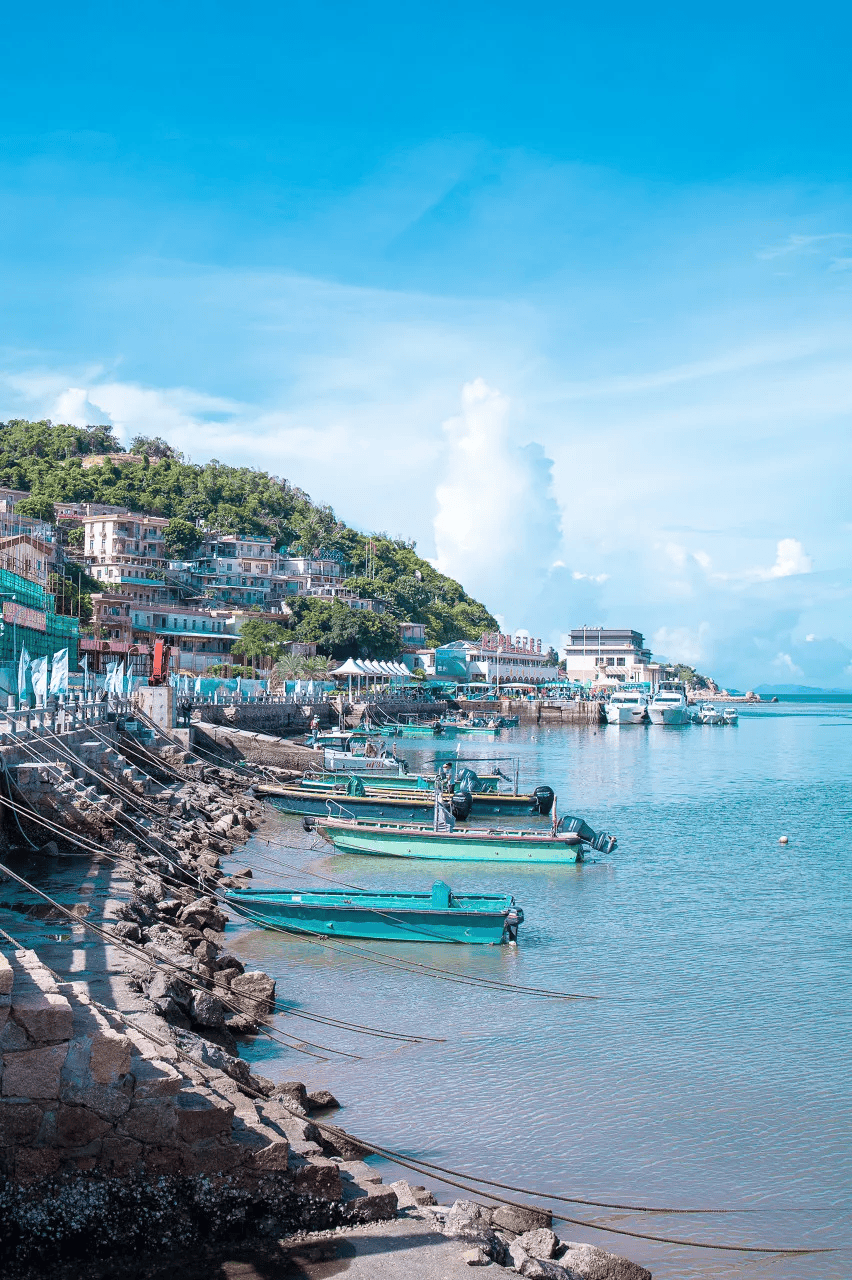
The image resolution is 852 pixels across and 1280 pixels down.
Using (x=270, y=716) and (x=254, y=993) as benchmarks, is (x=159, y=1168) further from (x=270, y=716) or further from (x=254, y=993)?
(x=270, y=716)

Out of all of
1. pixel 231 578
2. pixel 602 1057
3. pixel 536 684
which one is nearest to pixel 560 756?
pixel 231 578

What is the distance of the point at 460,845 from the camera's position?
3089 centimetres

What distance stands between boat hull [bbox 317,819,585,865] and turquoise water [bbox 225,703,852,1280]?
0.46 metres

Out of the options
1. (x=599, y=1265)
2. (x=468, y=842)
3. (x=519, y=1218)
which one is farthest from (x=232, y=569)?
(x=599, y=1265)

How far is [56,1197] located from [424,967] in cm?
1201

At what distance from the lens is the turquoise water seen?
12227 millimetres

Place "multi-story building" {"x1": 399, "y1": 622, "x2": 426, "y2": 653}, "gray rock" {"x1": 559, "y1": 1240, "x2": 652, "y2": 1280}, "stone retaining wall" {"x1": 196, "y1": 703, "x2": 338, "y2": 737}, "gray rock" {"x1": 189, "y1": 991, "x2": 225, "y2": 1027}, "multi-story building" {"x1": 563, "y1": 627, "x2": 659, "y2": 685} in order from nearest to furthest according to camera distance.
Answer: "gray rock" {"x1": 559, "y1": 1240, "x2": 652, "y2": 1280}
"gray rock" {"x1": 189, "y1": 991, "x2": 225, "y2": 1027}
"stone retaining wall" {"x1": 196, "y1": 703, "x2": 338, "y2": 737}
"multi-story building" {"x1": 399, "y1": 622, "x2": 426, "y2": 653}
"multi-story building" {"x1": 563, "y1": 627, "x2": 659, "y2": 685}

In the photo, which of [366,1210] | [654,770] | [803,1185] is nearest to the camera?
[366,1210]

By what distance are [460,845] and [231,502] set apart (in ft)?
376

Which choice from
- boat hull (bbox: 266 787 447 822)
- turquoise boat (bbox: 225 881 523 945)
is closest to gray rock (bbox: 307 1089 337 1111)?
turquoise boat (bbox: 225 881 523 945)

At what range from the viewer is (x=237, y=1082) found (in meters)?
11.4

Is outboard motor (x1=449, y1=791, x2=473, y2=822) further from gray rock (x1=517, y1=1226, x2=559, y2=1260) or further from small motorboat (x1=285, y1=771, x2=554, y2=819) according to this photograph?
gray rock (x1=517, y1=1226, x2=559, y2=1260)

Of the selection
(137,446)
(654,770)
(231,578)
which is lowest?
(654,770)

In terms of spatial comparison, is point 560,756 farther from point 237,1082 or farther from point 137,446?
point 137,446
